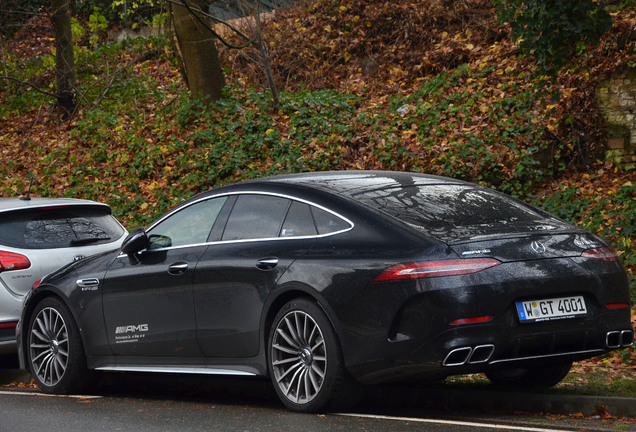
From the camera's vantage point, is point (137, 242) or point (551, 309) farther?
point (137, 242)

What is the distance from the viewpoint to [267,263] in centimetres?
687

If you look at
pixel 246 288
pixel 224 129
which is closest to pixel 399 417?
pixel 246 288

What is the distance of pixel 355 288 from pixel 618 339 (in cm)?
175

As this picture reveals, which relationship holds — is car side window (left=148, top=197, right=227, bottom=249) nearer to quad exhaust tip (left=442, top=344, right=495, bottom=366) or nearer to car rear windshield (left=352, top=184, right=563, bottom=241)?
car rear windshield (left=352, top=184, right=563, bottom=241)

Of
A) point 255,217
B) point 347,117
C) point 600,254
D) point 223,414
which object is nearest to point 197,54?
point 347,117

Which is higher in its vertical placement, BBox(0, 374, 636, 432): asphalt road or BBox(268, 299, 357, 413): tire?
BBox(268, 299, 357, 413): tire

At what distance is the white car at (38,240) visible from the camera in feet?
31.1

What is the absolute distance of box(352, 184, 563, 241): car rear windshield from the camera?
633 centimetres

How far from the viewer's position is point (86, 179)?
19.3m

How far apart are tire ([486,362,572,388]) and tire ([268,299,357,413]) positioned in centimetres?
153

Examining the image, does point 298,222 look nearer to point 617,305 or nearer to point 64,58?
point 617,305

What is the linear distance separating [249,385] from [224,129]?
11.4 metres

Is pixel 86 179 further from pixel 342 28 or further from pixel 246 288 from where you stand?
pixel 246 288

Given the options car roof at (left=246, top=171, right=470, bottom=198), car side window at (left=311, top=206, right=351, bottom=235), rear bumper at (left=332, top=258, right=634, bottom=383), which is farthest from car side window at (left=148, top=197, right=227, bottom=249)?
rear bumper at (left=332, top=258, right=634, bottom=383)
